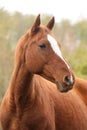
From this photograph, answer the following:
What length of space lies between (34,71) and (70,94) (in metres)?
1.82

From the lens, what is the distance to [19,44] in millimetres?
8648

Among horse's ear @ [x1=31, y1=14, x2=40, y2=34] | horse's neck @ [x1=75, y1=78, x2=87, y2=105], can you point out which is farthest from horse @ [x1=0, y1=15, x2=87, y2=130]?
horse's neck @ [x1=75, y1=78, x2=87, y2=105]

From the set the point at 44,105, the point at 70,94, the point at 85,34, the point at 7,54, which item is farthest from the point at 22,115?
the point at 85,34

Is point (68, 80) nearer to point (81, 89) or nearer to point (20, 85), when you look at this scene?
point (20, 85)

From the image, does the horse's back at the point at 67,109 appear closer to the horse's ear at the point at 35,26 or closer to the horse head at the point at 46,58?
the horse head at the point at 46,58

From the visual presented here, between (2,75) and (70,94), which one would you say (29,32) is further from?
(2,75)

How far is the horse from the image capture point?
27.1 feet

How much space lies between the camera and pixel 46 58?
831cm

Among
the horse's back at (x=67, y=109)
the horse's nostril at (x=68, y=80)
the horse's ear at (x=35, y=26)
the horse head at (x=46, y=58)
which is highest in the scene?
the horse's ear at (x=35, y=26)

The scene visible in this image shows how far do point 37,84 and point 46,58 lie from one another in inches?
29.5

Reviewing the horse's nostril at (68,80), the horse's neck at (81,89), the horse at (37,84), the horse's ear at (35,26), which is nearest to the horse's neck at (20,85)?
the horse at (37,84)

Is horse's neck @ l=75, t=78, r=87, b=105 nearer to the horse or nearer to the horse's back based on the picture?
the horse's back

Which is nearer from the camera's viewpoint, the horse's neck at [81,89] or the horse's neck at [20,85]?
the horse's neck at [20,85]

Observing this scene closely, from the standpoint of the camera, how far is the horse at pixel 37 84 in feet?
27.1
